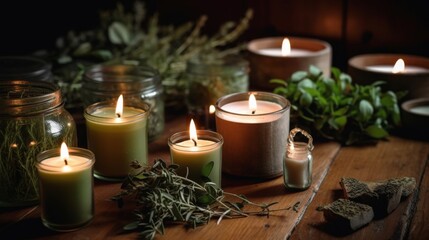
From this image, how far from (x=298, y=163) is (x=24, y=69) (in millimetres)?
806

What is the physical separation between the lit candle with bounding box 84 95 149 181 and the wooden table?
36 millimetres

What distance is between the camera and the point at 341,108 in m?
1.57

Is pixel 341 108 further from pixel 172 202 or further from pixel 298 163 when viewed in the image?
pixel 172 202

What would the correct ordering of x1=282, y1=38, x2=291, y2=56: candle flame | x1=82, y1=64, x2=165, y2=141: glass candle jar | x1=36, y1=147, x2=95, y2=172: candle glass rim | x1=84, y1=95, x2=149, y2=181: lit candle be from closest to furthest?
x1=36, y1=147, x2=95, y2=172: candle glass rim, x1=84, y1=95, x2=149, y2=181: lit candle, x1=82, y1=64, x2=165, y2=141: glass candle jar, x1=282, y1=38, x2=291, y2=56: candle flame

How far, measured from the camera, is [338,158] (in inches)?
58.5

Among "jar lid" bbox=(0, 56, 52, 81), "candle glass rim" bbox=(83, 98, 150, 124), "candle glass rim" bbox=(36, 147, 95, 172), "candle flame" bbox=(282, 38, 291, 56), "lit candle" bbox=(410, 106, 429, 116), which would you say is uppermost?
"candle flame" bbox=(282, 38, 291, 56)

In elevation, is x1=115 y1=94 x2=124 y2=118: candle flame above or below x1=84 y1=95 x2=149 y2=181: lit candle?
above

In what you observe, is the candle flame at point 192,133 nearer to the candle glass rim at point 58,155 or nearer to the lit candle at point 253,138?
the lit candle at point 253,138

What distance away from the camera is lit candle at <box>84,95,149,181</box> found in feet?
4.29

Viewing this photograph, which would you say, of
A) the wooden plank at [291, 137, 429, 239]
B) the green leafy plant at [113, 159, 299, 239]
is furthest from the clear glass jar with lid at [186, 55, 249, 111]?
the green leafy plant at [113, 159, 299, 239]

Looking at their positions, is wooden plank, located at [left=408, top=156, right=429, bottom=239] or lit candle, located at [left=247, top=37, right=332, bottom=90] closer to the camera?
wooden plank, located at [left=408, top=156, right=429, bottom=239]

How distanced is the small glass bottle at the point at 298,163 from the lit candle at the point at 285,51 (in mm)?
565

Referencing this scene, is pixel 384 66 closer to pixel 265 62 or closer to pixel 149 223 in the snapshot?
pixel 265 62

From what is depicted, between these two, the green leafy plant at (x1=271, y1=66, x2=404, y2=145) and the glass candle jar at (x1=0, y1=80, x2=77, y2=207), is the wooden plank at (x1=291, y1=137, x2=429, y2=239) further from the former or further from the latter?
the glass candle jar at (x1=0, y1=80, x2=77, y2=207)
